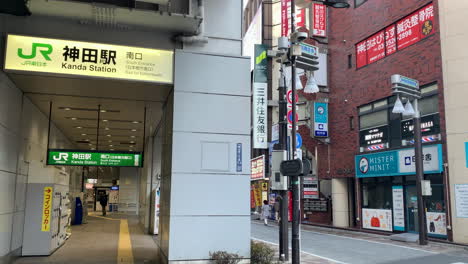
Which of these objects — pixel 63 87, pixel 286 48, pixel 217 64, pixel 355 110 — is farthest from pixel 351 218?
pixel 63 87

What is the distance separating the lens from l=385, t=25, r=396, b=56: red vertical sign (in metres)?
20.8

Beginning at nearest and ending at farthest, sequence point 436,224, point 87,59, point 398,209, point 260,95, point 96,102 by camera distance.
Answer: point 87,59
point 96,102
point 260,95
point 436,224
point 398,209

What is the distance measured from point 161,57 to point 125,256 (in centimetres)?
596

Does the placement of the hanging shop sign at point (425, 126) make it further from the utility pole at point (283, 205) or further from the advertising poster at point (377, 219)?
the utility pole at point (283, 205)

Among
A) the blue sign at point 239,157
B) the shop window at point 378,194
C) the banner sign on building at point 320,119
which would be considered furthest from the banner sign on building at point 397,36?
the blue sign at point 239,157

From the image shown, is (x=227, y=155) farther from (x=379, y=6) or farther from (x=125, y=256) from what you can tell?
(x=379, y=6)

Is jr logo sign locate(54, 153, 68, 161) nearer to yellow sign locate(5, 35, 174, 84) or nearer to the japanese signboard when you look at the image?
yellow sign locate(5, 35, 174, 84)

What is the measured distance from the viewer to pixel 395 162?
19844 millimetres

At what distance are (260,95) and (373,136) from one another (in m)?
11.8

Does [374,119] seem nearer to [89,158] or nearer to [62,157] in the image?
[89,158]

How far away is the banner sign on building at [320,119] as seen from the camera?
25.5 meters

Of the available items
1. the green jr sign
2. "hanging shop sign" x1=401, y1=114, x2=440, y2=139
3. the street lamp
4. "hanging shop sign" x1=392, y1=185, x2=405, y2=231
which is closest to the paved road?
the street lamp

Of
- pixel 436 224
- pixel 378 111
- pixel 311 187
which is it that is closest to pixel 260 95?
pixel 436 224

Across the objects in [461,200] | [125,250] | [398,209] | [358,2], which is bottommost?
[125,250]
